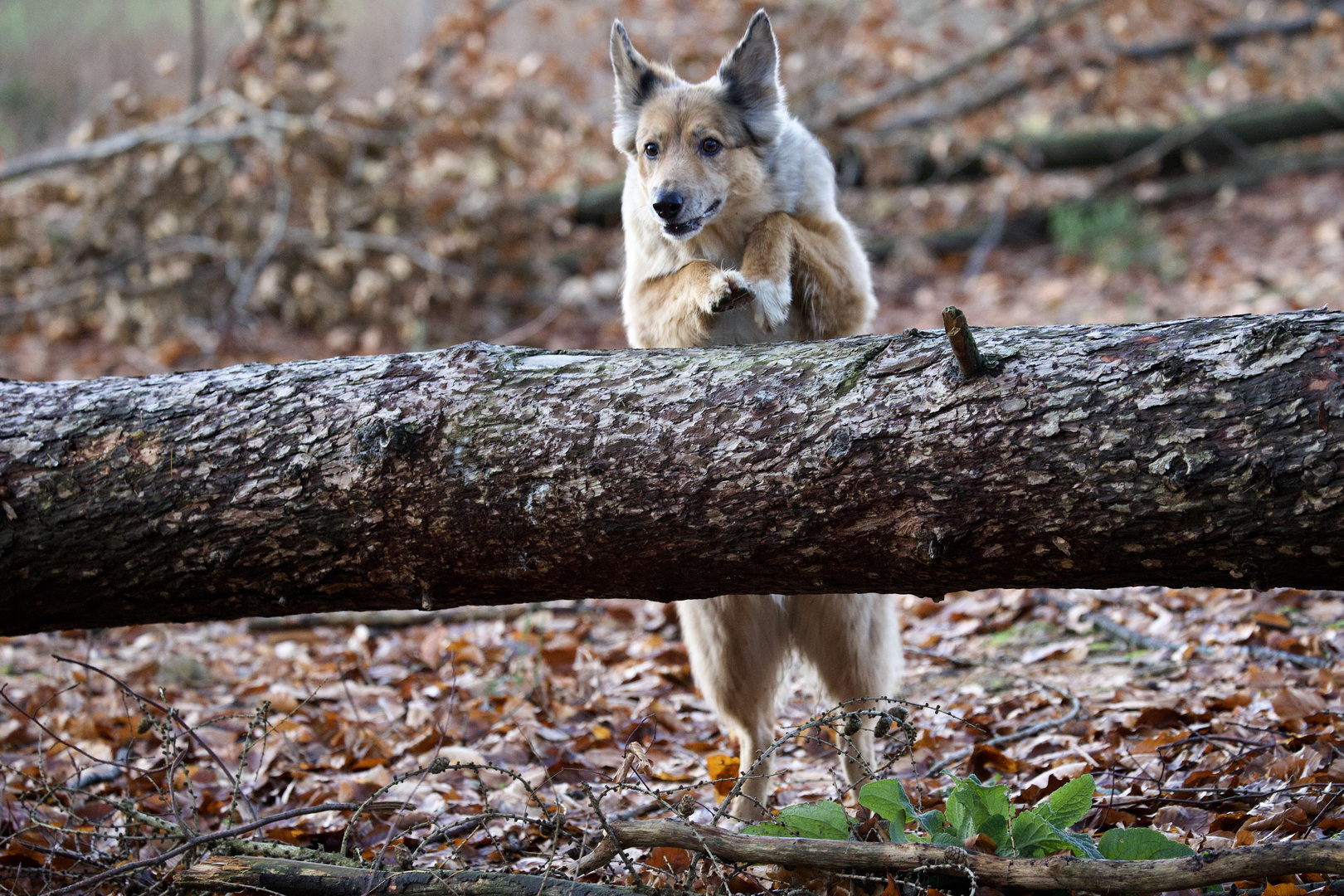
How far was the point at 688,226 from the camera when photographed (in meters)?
3.50

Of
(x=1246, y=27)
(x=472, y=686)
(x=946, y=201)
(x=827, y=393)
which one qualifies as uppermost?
(x=1246, y=27)

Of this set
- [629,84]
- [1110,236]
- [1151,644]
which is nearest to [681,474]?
[629,84]

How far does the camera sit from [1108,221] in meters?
9.60

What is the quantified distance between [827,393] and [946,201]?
9329mm

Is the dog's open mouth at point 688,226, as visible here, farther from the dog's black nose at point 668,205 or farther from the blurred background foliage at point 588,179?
the blurred background foliage at point 588,179

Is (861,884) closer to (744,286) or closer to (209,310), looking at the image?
(744,286)

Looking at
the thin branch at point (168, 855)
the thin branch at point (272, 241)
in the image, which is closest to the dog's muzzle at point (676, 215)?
the thin branch at point (168, 855)

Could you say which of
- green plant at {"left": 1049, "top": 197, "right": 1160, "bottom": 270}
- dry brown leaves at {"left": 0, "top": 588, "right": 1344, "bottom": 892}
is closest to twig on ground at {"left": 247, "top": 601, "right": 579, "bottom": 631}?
dry brown leaves at {"left": 0, "top": 588, "right": 1344, "bottom": 892}

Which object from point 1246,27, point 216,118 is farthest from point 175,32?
→ point 1246,27

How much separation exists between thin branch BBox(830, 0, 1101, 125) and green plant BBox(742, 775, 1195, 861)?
29.1 feet

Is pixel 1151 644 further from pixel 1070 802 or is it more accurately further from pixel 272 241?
pixel 272 241

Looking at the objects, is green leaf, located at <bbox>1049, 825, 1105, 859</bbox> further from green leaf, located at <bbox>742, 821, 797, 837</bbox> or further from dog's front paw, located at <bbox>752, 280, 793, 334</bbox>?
dog's front paw, located at <bbox>752, 280, 793, 334</bbox>

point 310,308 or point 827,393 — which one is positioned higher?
point 310,308

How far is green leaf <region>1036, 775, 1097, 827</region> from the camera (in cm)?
227
